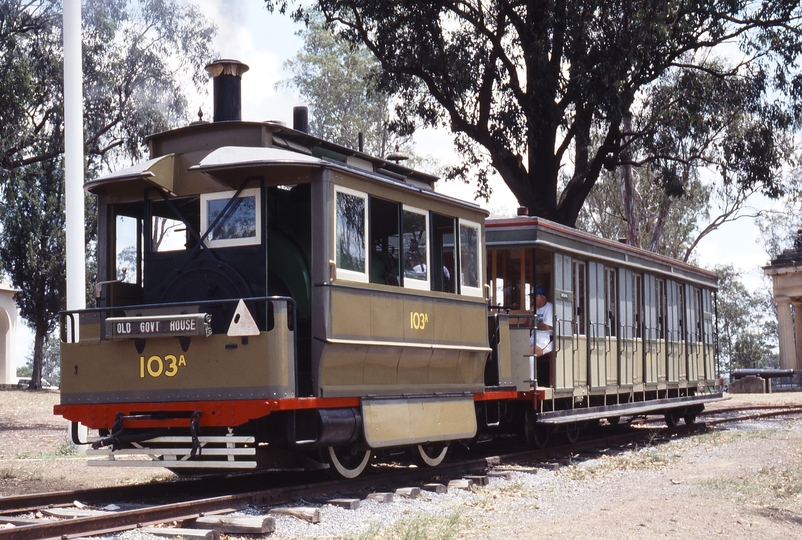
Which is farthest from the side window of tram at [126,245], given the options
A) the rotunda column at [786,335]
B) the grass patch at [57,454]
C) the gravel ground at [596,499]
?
the rotunda column at [786,335]

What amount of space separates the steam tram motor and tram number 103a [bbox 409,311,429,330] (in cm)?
3

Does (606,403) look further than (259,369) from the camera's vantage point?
Yes

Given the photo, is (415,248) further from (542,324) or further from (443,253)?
(542,324)

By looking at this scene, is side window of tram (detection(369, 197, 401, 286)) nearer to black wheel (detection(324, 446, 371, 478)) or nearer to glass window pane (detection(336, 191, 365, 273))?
glass window pane (detection(336, 191, 365, 273))

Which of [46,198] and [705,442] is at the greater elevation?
[46,198]

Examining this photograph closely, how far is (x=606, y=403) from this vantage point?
15.5m

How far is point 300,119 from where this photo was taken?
34.3ft

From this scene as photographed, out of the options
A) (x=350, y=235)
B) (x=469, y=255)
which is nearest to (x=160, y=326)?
(x=350, y=235)

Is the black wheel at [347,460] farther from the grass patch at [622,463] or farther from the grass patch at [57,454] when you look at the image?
the grass patch at [57,454]

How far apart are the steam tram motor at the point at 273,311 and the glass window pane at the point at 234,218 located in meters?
0.01

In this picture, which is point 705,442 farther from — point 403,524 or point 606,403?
point 403,524

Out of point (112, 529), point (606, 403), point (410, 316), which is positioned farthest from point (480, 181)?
point (112, 529)

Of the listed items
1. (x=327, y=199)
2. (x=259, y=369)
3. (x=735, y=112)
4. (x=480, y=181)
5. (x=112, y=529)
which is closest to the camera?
(x=112, y=529)

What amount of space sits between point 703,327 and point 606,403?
554cm
